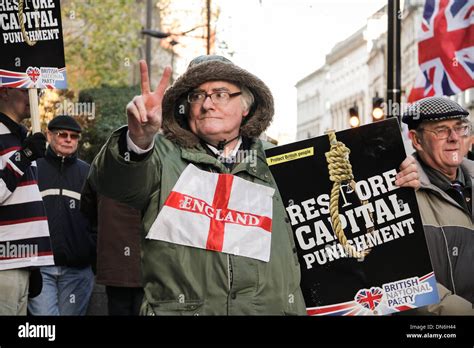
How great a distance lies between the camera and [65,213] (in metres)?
7.20

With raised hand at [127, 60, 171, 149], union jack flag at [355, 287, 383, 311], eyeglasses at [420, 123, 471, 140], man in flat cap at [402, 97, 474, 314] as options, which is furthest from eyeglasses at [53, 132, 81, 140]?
raised hand at [127, 60, 171, 149]

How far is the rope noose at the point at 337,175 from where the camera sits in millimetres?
4109

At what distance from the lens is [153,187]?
378 centimetres

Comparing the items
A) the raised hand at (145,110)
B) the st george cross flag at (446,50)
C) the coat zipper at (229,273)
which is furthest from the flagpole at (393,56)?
the raised hand at (145,110)

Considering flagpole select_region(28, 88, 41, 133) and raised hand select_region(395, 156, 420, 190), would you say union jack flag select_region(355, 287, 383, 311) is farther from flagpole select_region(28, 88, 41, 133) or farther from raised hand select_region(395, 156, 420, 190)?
flagpole select_region(28, 88, 41, 133)

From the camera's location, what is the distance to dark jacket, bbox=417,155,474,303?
175 inches

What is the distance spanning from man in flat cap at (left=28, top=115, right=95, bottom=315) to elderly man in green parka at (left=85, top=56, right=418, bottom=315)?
3.24m

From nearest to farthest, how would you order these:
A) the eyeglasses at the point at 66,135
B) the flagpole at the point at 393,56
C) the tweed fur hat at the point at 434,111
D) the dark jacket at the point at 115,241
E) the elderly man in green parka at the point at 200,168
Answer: the elderly man in green parka at the point at 200,168, the tweed fur hat at the point at 434,111, the dark jacket at the point at 115,241, the eyeglasses at the point at 66,135, the flagpole at the point at 393,56

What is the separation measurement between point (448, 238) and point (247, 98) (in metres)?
1.07

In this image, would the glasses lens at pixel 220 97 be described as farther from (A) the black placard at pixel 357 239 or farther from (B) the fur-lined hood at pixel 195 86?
(A) the black placard at pixel 357 239

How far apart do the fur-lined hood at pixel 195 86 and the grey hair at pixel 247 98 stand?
16 mm

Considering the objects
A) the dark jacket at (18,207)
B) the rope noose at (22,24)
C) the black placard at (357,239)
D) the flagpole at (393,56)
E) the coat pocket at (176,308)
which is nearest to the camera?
the coat pocket at (176,308)

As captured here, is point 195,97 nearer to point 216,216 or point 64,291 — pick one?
point 216,216

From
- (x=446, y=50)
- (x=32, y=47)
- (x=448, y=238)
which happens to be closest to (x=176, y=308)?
(x=448, y=238)
